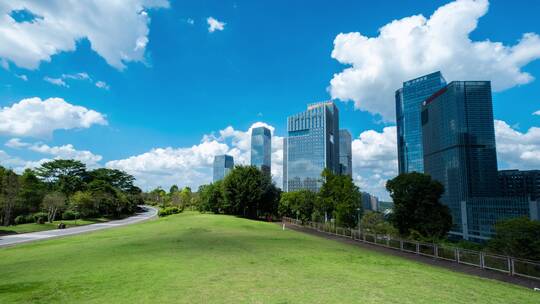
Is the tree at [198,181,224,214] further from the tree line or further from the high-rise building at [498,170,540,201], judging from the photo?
the high-rise building at [498,170,540,201]

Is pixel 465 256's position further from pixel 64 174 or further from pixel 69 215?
pixel 64 174

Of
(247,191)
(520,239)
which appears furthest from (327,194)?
(247,191)

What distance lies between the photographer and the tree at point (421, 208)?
21531 mm

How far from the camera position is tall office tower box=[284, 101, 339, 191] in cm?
16375

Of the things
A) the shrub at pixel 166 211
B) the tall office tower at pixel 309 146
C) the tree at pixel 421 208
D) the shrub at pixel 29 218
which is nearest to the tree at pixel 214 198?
the shrub at pixel 166 211

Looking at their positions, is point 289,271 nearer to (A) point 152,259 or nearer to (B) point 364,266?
(B) point 364,266

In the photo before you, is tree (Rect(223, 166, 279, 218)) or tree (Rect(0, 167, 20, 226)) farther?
tree (Rect(223, 166, 279, 218))

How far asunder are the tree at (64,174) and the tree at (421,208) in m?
67.5

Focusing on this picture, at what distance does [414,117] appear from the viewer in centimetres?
19088

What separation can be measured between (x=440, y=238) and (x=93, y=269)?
22.5m

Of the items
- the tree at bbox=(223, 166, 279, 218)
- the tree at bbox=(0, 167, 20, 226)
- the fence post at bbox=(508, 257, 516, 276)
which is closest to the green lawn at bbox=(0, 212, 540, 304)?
the fence post at bbox=(508, 257, 516, 276)

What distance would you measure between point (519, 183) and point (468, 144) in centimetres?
3399

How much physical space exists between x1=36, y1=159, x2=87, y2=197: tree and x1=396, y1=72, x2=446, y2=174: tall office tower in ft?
599

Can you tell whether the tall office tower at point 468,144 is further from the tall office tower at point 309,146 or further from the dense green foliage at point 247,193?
the dense green foliage at point 247,193
